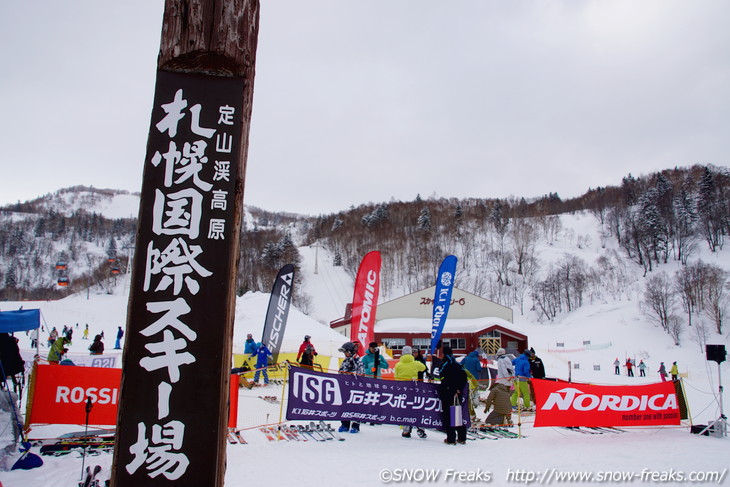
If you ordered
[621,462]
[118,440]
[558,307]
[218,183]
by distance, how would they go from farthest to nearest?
1. [558,307]
2. [621,462]
3. [218,183]
4. [118,440]

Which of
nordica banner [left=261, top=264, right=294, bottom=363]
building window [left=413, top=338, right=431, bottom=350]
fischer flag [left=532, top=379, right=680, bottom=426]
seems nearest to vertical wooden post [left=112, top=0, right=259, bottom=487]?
fischer flag [left=532, top=379, right=680, bottom=426]

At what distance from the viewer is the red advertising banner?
627cm

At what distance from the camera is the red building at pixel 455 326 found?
3550cm

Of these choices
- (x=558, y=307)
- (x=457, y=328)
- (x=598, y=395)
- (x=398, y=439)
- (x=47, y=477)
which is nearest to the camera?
(x=47, y=477)

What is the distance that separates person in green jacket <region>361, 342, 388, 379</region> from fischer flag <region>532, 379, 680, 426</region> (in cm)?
Answer: 260

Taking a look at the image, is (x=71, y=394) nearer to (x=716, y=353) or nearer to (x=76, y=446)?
(x=76, y=446)

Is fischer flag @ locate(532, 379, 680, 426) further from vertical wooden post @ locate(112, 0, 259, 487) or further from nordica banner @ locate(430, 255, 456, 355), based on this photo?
vertical wooden post @ locate(112, 0, 259, 487)

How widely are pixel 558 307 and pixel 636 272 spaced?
11.8 meters

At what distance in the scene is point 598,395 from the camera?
7.49 m

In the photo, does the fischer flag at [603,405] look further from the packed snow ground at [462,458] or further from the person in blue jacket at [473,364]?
the person in blue jacket at [473,364]

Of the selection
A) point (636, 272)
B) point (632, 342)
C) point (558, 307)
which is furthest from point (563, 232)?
point (632, 342)

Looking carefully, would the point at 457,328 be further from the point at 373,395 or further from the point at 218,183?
the point at 218,183

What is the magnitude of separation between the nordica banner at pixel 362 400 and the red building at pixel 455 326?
25.9 metres

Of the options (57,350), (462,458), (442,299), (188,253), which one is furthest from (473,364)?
(57,350)
